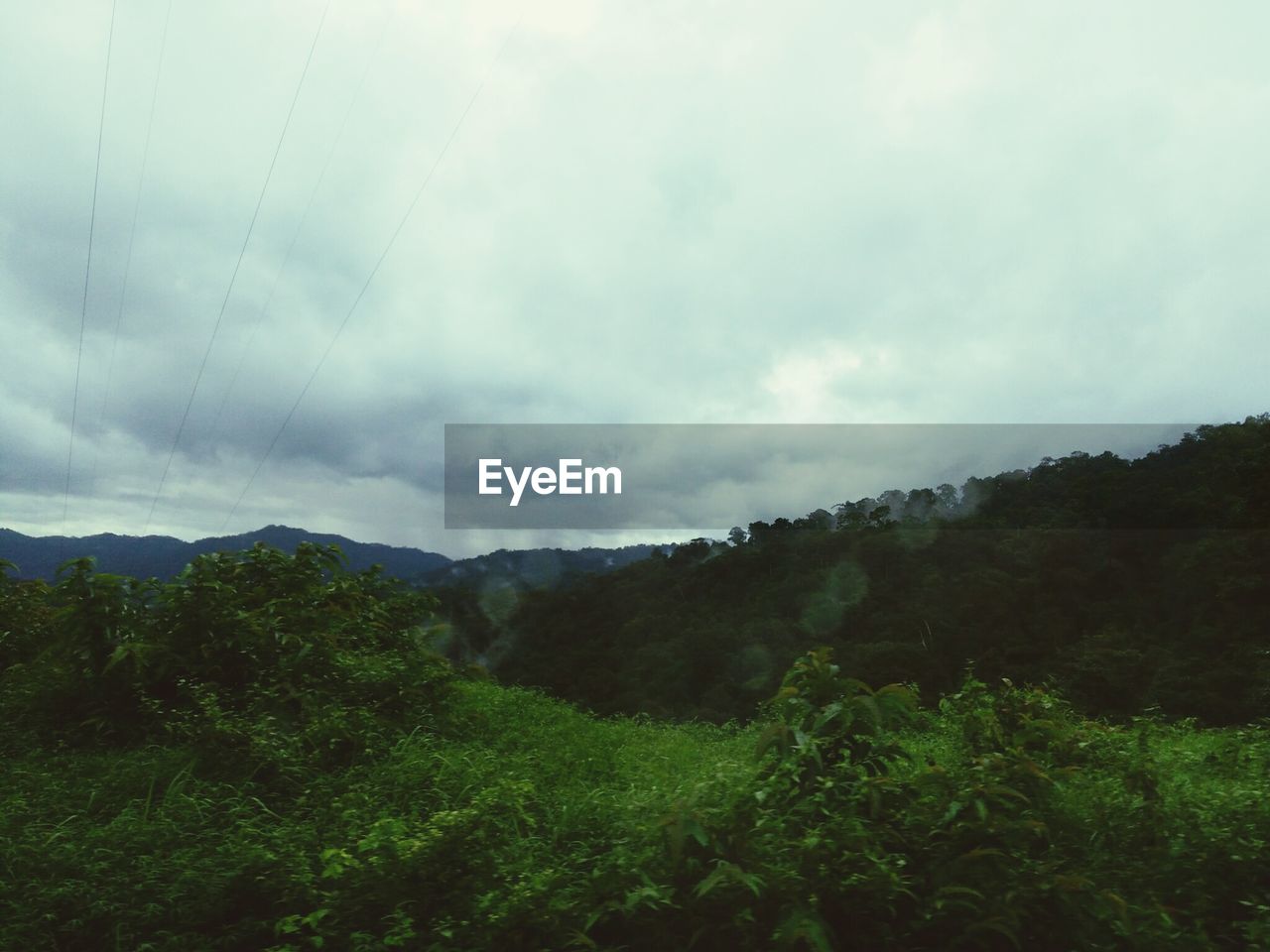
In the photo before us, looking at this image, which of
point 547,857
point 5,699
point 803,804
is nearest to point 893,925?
point 803,804

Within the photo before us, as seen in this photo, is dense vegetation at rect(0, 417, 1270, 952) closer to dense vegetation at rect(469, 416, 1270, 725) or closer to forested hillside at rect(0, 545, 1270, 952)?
forested hillside at rect(0, 545, 1270, 952)

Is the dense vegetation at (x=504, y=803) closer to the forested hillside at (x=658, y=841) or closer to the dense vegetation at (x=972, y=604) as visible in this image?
the forested hillside at (x=658, y=841)

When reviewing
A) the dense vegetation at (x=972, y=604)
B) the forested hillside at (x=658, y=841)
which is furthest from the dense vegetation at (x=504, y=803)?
the dense vegetation at (x=972, y=604)

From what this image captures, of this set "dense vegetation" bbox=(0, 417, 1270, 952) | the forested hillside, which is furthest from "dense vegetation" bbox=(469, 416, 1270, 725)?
the forested hillside

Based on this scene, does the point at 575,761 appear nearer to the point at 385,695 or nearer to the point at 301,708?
the point at 385,695

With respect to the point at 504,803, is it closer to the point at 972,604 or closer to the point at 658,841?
the point at 658,841
